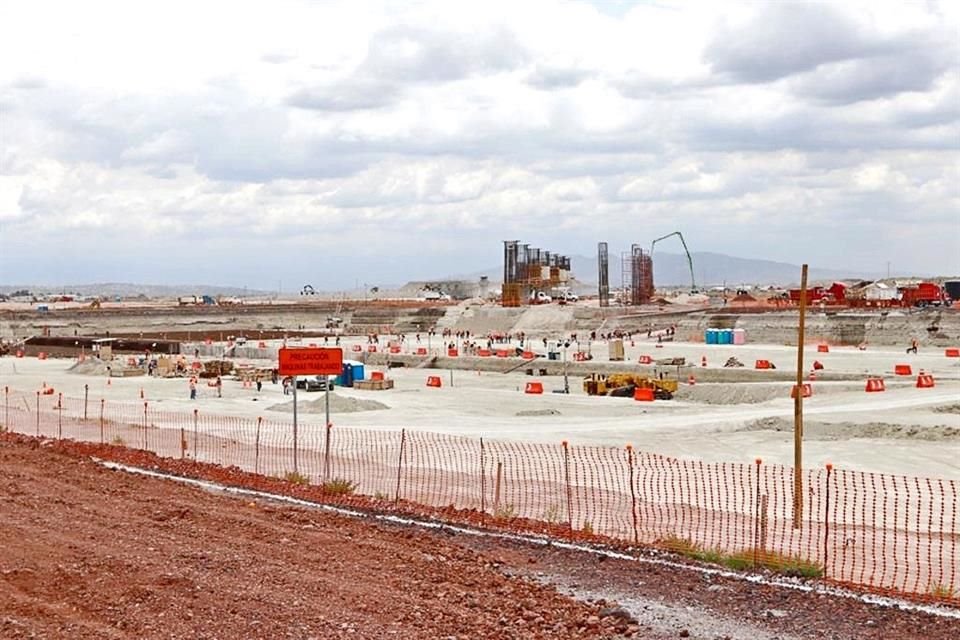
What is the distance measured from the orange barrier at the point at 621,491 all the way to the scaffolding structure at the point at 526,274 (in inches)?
3175

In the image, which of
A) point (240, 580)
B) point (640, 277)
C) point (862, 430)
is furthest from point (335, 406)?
point (640, 277)

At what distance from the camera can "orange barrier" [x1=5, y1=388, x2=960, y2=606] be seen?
16.1m

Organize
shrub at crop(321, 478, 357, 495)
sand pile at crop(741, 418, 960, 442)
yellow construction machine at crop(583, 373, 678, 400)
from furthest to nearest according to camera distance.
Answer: yellow construction machine at crop(583, 373, 678, 400)
sand pile at crop(741, 418, 960, 442)
shrub at crop(321, 478, 357, 495)

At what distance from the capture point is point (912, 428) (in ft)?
108

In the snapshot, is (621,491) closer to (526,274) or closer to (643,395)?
(643,395)

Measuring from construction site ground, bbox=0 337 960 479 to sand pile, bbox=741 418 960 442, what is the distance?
57 mm

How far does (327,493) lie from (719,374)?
40.7 m

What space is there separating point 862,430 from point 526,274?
304 ft

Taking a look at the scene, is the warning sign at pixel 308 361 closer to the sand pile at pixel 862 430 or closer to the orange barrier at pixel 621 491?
the orange barrier at pixel 621 491

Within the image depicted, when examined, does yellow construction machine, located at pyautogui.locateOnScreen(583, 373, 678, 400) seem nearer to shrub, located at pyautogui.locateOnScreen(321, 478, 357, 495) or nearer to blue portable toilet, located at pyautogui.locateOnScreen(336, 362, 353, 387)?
blue portable toilet, located at pyautogui.locateOnScreen(336, 362, 353, 387)

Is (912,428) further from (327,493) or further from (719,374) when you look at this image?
(719,374)

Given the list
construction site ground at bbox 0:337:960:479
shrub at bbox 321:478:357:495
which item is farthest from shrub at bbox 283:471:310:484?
construction site ground at bbox 0:337:960:479

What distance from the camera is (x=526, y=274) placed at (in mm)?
125500

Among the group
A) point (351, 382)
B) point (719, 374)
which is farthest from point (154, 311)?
point (719, 374)
